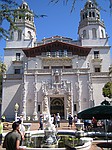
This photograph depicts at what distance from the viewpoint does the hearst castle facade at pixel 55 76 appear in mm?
36969

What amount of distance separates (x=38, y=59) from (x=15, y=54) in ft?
23.7

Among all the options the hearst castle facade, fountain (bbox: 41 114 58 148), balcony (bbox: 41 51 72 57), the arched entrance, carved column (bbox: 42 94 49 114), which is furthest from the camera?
balcony (bbox: 41 51 72 57)

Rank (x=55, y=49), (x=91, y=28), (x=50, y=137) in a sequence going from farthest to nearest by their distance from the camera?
(x=91, y=28)
(x=55, y=49)
(x=50, y=137)

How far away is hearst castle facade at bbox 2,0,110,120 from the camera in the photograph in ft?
121

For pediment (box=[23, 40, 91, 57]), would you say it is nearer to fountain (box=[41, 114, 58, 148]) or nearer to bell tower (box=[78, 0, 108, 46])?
bell tower (box=[78, 0, 108, 46])

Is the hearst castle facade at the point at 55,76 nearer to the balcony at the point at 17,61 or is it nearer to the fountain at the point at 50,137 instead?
the balcony at the point at 17,61

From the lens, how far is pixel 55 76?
3831 centimetres

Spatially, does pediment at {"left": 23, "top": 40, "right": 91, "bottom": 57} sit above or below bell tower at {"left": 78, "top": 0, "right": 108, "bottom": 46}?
below

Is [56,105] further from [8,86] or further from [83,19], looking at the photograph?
[83,19]

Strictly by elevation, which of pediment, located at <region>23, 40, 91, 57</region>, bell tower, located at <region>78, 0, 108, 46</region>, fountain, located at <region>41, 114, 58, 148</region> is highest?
bell tower, located at <region>78, 0, 108, 46</region>

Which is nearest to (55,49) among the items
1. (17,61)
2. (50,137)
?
(17,61)

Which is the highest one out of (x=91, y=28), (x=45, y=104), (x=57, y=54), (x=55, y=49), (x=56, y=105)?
(x=91, y=28)

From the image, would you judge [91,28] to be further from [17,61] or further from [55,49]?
[17,61]

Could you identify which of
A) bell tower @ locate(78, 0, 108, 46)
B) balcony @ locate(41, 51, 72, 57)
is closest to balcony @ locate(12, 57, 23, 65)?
balcony @ locate(41, 51, 72, 57)
